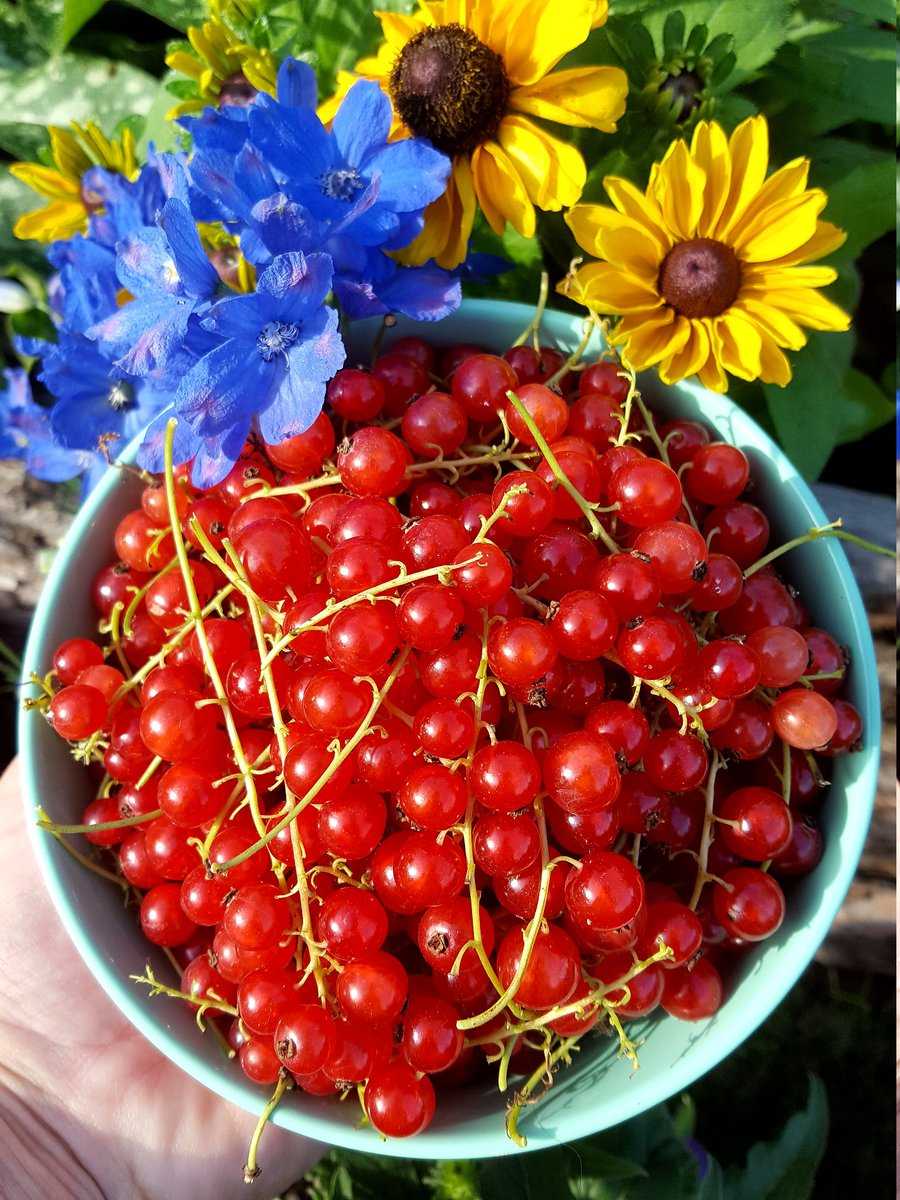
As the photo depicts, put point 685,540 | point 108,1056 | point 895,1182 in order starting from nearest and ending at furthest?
point 685,540, point 108,1056, point 895,1182

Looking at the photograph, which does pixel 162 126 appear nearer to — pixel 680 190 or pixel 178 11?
pixel 178 11

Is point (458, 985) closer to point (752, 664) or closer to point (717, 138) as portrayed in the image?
point (752, 664)

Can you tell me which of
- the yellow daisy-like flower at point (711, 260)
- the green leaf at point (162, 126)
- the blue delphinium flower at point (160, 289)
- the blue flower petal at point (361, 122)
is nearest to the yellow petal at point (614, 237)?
the yellow daisy-like flower at point (711, 260)

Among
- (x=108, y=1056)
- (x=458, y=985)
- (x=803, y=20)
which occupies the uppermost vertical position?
(x=803, y=20)

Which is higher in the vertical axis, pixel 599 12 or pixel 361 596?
pixel 599 12

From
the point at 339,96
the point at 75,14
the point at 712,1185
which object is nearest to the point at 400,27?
the point at 339,96

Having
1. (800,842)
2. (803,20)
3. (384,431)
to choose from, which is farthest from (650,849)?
(803,20)

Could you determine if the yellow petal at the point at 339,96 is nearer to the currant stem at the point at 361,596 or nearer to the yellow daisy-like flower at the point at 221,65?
the yellow daisy-like flower at the point at 221,65
